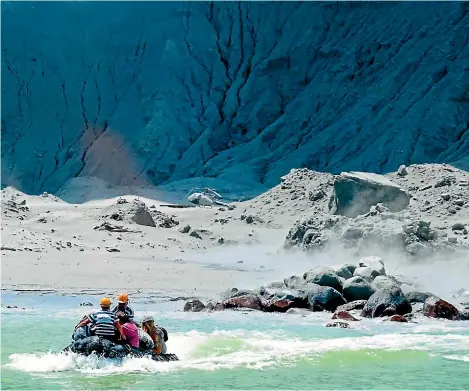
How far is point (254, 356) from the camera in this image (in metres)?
13.9

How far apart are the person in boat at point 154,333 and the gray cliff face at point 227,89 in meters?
42.4

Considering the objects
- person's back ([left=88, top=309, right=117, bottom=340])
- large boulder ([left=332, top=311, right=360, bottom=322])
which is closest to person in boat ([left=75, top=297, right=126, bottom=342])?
person's back ([left=88, top=309, right=117, bottom=340])

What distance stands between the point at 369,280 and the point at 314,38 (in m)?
52.9

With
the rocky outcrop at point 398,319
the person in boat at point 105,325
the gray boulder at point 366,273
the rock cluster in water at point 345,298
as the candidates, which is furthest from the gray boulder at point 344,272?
the person in boat at point 105,325

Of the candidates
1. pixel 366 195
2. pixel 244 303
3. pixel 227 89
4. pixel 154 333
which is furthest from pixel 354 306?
pixel 227 89

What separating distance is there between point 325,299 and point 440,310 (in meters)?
2.58

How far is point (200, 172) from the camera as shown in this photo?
205 feet

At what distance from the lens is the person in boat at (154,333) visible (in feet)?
43.0

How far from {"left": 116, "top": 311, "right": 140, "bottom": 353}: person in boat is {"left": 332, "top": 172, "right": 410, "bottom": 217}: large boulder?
18.5 meters

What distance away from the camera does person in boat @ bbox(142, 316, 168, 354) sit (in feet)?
43.0

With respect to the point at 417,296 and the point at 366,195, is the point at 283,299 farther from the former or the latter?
the point at 366,195

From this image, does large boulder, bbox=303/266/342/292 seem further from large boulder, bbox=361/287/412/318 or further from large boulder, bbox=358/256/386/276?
large boulder, bbox=361/287/412/318

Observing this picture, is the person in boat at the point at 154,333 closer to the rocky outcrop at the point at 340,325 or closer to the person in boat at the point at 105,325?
the person in boat at the point at 105,325

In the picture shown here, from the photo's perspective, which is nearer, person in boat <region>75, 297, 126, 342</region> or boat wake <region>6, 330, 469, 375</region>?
person in boat <region>75, 297, 126, 342</region>
